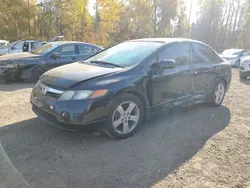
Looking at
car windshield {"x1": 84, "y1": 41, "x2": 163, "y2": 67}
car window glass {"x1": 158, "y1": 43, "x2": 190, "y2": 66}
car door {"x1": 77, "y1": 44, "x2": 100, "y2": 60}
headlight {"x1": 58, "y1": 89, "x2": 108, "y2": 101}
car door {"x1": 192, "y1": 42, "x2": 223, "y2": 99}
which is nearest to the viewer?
headlight {"x1": 58, "y1": 89, "x2": 108, "y2": 101}

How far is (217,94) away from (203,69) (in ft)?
3.06

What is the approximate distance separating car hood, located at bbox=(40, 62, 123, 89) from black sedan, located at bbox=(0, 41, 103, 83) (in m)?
3.84

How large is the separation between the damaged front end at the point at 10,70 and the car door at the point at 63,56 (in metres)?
0.91

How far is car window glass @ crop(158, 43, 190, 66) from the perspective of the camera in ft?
13.0

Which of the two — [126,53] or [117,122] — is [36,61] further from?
[117,122]

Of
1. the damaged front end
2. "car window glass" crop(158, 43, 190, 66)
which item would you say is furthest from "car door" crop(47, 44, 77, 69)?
"car window glass" crop(158, 43, 190, 66)

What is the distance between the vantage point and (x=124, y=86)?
3.31 m

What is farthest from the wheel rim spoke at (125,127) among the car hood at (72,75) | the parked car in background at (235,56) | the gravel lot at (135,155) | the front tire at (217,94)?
the parked car in background at (235,56)

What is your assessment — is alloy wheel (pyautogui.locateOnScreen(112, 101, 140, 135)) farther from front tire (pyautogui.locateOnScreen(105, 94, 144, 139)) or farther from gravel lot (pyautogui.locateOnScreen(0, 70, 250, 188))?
gravel lot (pyautogui.locateOnScreen(0, 70, 250, 188))

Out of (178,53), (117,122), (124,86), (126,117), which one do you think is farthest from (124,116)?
(178,53)

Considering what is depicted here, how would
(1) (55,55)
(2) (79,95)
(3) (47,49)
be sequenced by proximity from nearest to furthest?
(2) (79,95) → (1) (55,55) → (3) (47,49)

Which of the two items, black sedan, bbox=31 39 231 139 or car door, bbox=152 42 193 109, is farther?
car door, bbox=152 42 193 109

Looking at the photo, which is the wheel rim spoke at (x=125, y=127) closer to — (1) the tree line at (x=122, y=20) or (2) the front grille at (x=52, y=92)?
(2) the front grille at (x=52, y=92)

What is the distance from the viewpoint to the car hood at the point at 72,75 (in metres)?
3.17
